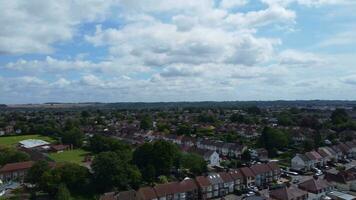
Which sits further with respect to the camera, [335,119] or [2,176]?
[335,119]

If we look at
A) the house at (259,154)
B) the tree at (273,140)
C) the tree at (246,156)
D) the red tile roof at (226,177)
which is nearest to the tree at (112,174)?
the red tile roof at (226,177)

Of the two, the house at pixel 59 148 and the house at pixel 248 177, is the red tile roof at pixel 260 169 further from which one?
the house at pixel 59 148

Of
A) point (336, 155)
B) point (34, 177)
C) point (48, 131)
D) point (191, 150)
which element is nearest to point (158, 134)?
point (191, 150)

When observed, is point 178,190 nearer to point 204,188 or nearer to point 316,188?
point 204,188

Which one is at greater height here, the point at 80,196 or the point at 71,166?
the point at 71,166

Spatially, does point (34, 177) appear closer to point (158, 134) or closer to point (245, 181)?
point (245, 181)

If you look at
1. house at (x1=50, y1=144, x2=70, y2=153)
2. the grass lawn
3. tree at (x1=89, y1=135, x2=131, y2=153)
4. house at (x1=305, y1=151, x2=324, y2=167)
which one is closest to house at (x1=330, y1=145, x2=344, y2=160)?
house at (x1=305, y1=151, x2=324, y2=167)

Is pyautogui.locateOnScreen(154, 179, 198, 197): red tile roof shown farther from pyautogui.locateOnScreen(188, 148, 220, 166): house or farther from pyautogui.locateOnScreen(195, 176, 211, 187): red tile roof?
pyautogui.locateOnScreen(188, 148, 220, 166): house
